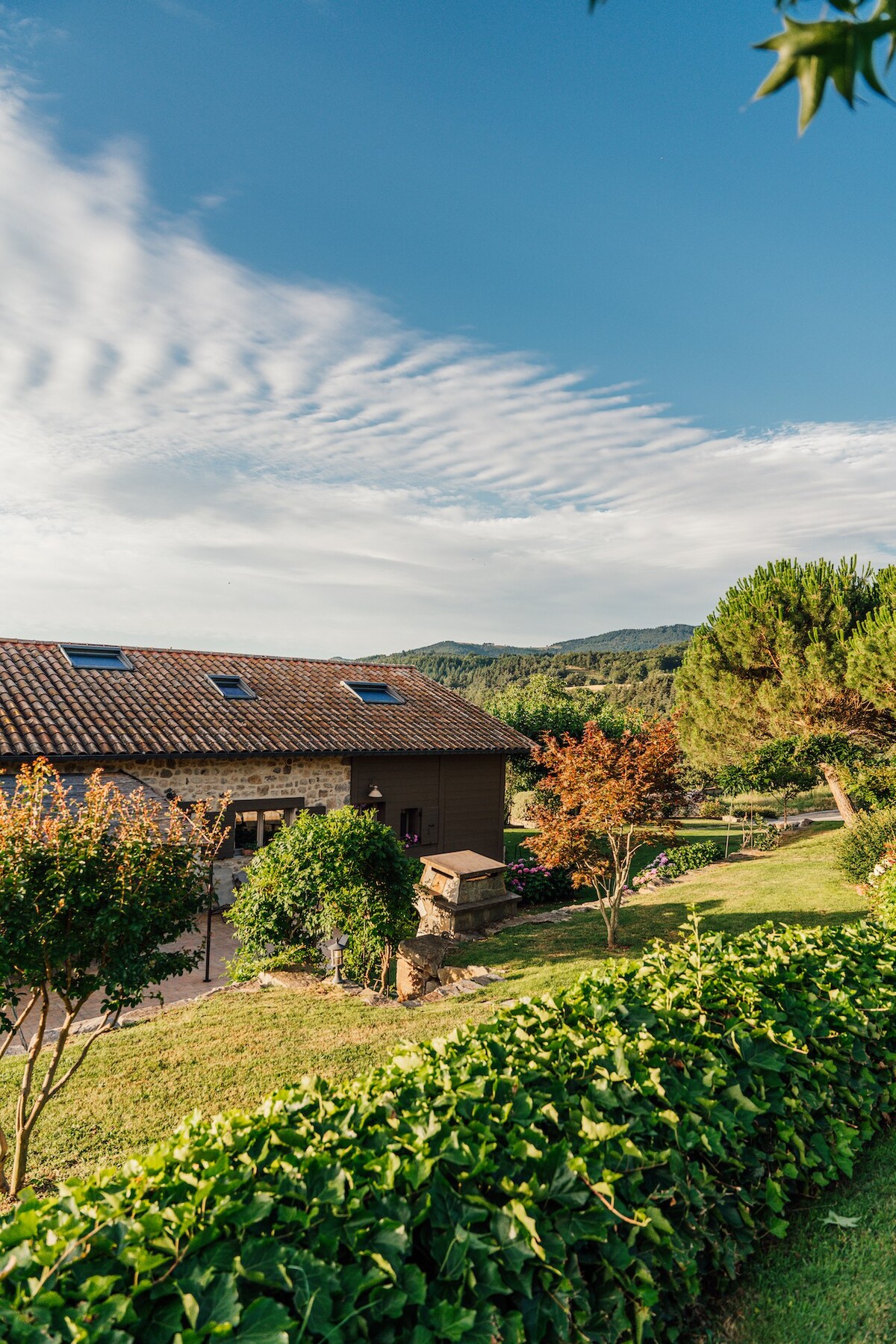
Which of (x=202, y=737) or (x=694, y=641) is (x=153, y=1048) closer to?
(x=202, y=737)

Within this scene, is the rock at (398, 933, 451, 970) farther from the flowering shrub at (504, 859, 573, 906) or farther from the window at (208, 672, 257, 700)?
the window at (208, 672, 257, 700)

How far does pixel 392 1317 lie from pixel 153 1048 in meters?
6.17

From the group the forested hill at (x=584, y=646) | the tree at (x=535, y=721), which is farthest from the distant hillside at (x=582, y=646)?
the tree at (x=535, y=721)

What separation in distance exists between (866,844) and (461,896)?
27.1 feet

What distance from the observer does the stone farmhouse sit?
13969mm

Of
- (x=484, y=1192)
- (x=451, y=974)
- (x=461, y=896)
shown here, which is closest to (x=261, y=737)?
(x=461, y=896)

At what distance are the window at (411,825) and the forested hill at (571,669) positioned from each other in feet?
124

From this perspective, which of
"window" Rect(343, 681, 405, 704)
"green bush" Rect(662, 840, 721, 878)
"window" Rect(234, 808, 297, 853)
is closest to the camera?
"window" Rect(234, 808, 297, 853)

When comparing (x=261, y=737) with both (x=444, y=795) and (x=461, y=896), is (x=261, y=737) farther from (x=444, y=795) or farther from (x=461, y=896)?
(x=461, y=896)

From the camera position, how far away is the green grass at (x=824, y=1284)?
282 centimetres

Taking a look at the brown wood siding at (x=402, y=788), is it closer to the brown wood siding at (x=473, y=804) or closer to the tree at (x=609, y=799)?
the brown wood siding at (x=473, y=804)

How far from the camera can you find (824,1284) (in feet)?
10.2

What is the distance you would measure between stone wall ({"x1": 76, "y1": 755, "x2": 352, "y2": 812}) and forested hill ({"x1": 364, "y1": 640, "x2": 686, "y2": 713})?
131ft

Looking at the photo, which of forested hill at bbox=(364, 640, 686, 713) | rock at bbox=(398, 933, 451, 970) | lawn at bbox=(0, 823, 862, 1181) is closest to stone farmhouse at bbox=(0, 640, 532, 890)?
rock at bbox=(398, 933, 451, 970)
